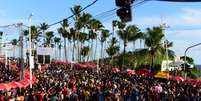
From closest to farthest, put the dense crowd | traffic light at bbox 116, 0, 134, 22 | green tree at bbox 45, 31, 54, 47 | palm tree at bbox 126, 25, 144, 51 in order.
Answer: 1. traffic light at bbox 116, 0, 134, 22
2. the dense crowd
3. palm tree at bbox 126, 25, 144, 51
4. green tree at bbox 45, 31, 54, 47

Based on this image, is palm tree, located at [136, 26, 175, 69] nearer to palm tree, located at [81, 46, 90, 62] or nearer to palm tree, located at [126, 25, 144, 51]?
palm tree, located at [126, 25, 144, 51]

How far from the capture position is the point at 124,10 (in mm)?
15461

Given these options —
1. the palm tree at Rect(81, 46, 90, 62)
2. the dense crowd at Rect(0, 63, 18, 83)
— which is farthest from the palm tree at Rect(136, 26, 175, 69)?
the dense crowd at Rect(0, 63, 18, 83)

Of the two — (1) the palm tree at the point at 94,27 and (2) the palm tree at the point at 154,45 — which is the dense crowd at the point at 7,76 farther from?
(1) the palm tree at the point at 94,27

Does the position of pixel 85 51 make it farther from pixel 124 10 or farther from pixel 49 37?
pixel 124 10

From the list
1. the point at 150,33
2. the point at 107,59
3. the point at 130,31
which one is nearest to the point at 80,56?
the point at 107,59

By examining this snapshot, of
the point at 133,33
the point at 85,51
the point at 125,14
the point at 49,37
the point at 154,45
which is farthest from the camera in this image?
the point at 49,37

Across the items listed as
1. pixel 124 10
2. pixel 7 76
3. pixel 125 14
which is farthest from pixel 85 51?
pixel 124 10

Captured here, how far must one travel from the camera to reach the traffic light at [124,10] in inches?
593

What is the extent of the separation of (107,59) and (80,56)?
8.10 metres

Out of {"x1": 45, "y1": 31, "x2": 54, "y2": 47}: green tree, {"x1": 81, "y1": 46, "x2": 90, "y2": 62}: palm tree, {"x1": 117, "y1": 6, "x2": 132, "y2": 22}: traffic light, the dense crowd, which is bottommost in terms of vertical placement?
the dense crowd

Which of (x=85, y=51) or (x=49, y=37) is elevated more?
(x=49, y=37)

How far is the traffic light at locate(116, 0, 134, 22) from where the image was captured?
15.1m

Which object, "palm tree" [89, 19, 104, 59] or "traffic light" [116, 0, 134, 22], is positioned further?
"palm tree" [89, 19, 104, 59]
